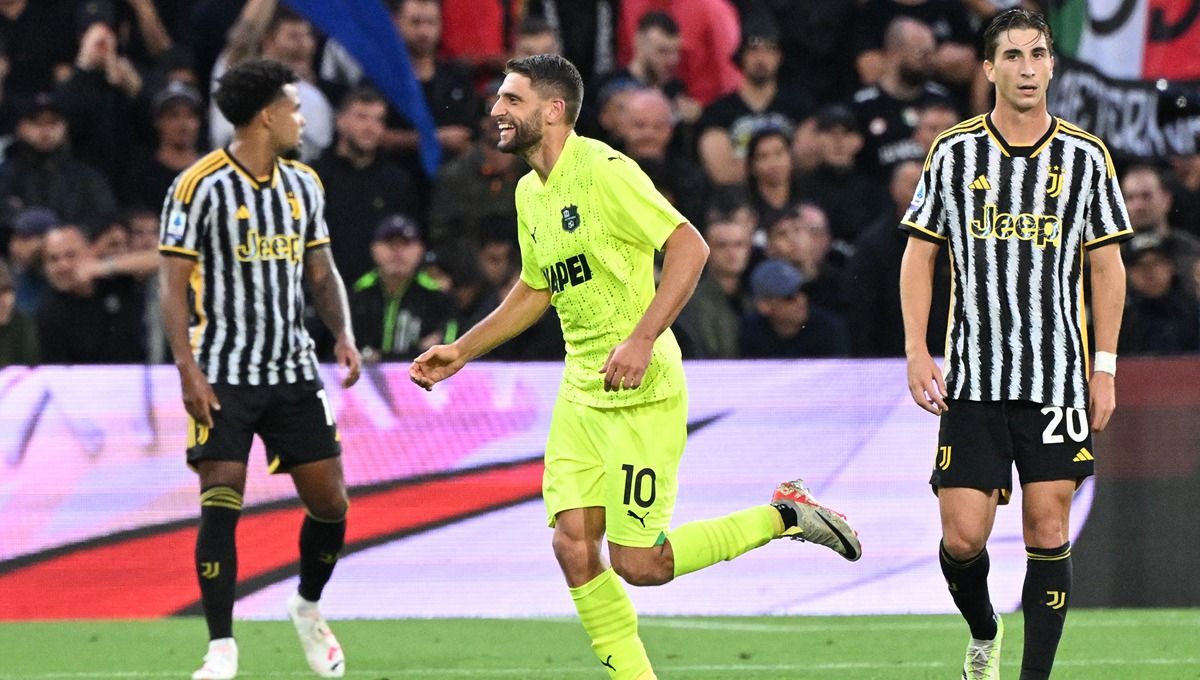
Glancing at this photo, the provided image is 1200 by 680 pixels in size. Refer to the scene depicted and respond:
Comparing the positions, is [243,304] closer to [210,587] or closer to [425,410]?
[210,587]

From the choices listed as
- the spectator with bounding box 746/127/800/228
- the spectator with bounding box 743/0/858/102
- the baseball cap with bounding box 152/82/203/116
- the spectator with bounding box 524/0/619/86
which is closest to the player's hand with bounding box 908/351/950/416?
the spectator with bounding box 746/127/800/228

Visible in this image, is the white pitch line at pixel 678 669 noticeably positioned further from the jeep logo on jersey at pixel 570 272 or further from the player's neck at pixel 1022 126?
the player's neck at pixel 1022 126

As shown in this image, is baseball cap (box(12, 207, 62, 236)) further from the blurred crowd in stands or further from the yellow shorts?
the yellow shorts

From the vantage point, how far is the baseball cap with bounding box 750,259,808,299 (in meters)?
10.0

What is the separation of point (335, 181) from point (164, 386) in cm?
208

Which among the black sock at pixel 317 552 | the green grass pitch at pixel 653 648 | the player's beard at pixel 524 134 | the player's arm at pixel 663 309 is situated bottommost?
the green grass pitch at pixel 653 648

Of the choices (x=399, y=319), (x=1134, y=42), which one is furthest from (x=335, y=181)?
(x=1134, y=42)

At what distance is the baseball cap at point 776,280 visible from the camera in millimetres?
10047

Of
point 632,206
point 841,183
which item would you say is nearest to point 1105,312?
point 632,206

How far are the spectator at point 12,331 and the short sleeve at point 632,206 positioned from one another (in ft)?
16.7

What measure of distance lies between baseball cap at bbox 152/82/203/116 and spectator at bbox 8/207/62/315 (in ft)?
2.98

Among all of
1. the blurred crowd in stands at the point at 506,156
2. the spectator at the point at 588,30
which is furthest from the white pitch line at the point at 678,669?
the spectator at the point at 588,30

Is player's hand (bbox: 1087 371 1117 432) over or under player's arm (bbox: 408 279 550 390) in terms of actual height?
under

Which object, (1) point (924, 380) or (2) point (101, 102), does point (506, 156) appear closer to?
(2) point (101, 102)
